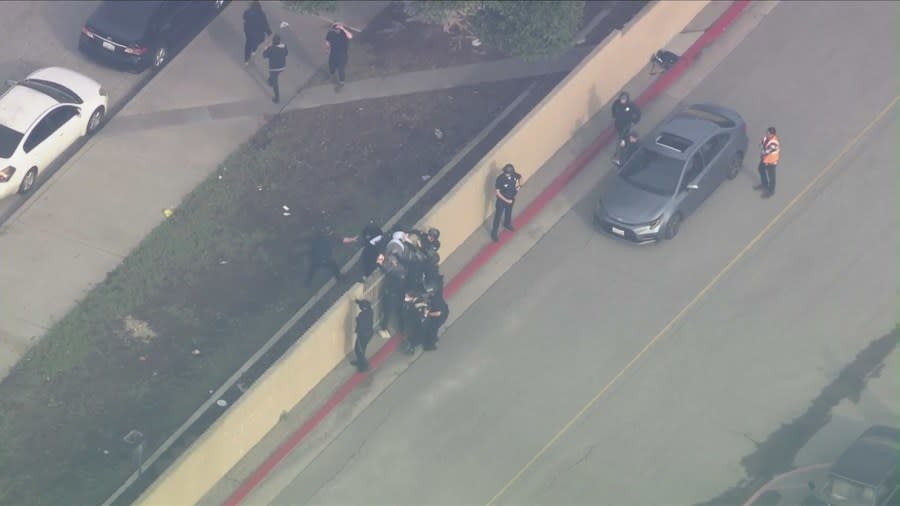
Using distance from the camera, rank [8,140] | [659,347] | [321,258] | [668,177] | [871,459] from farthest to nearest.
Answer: [8,140]
[668,177]
[321,258]
[659,347]
[871,459]

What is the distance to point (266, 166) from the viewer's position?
34.4m

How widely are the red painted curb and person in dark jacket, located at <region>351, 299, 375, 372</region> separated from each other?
558mm

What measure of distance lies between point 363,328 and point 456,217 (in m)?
3.55

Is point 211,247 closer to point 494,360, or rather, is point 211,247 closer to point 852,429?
point 494,360

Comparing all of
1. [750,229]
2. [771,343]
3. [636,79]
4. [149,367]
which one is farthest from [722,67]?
[149,367]

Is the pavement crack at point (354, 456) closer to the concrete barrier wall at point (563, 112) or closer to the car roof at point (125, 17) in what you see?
the concrete barrier wall at point (563, 112)

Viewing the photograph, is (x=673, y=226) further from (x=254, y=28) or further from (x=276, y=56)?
(x=254, y=28)

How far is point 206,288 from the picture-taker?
32.0 meters

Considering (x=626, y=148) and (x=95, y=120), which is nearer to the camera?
(x=626, y=148)

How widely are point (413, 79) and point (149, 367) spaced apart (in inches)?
362

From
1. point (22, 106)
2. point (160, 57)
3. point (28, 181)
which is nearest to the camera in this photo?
point (28, 181)

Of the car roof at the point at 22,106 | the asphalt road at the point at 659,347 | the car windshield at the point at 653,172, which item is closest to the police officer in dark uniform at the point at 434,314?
the asphalt road at the point at 659,347

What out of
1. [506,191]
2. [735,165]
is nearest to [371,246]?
[506,191]

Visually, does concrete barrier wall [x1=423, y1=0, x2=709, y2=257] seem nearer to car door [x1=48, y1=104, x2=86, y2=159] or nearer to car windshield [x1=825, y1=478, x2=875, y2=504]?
car door [x1=48, y1=104, x2=86, y2=159]
